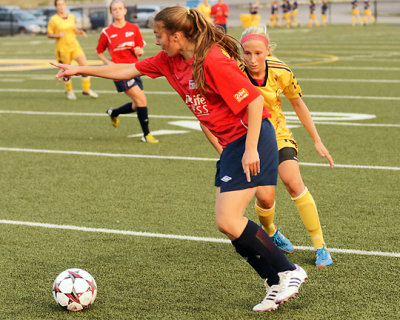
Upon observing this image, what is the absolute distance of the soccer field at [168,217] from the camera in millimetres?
4996

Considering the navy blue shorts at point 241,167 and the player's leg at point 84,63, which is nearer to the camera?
the navy blue shorts at point 241,167

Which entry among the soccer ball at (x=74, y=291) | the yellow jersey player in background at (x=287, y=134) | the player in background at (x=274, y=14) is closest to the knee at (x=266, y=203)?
the yellow jersey player in background at (x=287, y=134)

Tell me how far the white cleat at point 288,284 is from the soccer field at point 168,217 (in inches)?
5.5

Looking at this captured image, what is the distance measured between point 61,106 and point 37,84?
4.74 metres

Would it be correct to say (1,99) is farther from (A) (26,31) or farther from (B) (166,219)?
(A) (26,31)

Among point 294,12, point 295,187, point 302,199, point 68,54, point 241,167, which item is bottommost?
point 294,12

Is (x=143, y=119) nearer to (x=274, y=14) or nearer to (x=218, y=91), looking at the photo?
(x=218, y=91)

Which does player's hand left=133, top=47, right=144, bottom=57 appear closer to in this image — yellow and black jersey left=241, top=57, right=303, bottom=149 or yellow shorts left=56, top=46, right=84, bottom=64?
yellow shorts left=56, top=46, right=84, bottom=64

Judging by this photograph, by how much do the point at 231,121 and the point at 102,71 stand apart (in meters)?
1.12

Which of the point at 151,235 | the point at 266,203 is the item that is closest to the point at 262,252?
the point at 266,203

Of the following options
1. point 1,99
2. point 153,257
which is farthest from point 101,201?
point 1,99

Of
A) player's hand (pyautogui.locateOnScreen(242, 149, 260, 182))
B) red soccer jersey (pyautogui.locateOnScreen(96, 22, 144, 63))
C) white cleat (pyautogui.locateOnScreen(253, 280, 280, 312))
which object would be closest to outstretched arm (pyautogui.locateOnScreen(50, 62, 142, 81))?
player's hand (pyautogui.locateOnScreen(242, 149, 260, 182))

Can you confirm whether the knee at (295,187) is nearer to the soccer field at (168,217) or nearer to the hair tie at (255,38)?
the soccer field at (168,217)

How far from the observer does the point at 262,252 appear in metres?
4.62
